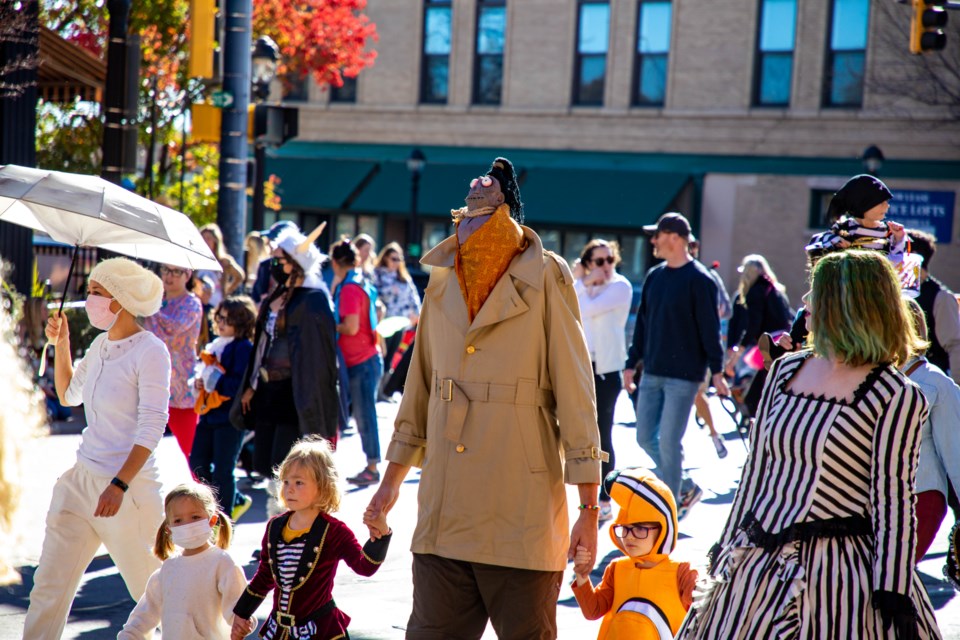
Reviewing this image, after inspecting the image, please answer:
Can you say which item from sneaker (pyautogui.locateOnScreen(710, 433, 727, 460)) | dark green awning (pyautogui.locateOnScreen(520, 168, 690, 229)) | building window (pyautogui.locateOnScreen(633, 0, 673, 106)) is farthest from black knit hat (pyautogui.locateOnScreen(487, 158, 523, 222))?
building window (pyautogui.locateOnScreen(633, 0, 673, 106))

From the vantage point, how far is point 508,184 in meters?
4.29

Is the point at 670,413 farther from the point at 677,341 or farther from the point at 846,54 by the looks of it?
the point at 846,54

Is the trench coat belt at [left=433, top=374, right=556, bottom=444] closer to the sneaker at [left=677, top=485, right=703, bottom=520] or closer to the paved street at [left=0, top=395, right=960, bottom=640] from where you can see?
the paved street at [left=0, top=395, right=960, bottom=640]

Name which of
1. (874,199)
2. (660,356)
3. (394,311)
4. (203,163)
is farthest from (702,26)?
(874,199)

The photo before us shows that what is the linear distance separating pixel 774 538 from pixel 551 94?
26.4 meters

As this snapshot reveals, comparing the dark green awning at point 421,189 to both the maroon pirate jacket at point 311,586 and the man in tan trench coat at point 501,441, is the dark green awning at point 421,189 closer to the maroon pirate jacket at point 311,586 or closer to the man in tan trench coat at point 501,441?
the maroon pirate jacket at point 311,586

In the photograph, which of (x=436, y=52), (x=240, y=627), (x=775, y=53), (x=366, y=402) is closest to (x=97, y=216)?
(x=240, y=627)

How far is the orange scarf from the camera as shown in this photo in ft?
13.8

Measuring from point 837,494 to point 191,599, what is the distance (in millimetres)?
2550

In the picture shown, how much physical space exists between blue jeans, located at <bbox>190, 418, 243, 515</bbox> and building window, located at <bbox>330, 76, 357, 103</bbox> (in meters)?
24.5

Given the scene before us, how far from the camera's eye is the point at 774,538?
3434 millimetres

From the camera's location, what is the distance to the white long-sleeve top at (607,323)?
888 centimetres

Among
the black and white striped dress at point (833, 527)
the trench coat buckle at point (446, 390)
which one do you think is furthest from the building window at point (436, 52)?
the black and white striped dress at point (833, 527)

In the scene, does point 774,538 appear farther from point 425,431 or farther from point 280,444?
point 280,444
